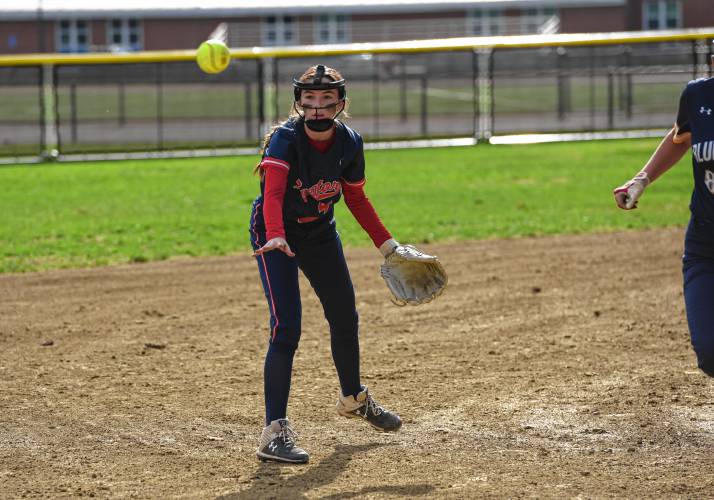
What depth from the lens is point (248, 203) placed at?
46.2ft

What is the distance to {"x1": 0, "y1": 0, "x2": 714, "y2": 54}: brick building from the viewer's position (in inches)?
1897

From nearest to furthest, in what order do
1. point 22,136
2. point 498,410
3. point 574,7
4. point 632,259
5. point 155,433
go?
point 155,433 → point 498,410 → point 632,259 → point 22,136 → point 574,7

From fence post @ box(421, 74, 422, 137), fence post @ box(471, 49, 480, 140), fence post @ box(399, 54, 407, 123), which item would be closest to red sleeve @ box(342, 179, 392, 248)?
fence post @ box(471, 49, 480, 140)

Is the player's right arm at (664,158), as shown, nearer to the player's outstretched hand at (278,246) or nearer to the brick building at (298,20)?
the player's outstretched hand at (278,246)

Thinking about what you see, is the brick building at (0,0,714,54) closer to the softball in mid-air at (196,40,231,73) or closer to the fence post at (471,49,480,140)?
the fence post at (471,49,480,140)

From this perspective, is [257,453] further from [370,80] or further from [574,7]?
[574,7]

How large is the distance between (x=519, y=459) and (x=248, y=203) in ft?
30.8


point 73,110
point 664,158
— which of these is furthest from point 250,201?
point 664,158

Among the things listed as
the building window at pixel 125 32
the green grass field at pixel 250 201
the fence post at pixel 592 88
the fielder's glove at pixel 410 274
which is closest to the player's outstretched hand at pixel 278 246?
the fielder's glove at pixel 410 274

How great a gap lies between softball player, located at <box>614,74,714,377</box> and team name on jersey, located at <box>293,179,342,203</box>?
1.60 meters

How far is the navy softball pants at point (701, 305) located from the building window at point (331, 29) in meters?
45.6

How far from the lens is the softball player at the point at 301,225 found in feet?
16.5

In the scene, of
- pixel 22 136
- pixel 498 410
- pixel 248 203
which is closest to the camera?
pixel 498 410

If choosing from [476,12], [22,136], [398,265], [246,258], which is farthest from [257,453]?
[476,12]
